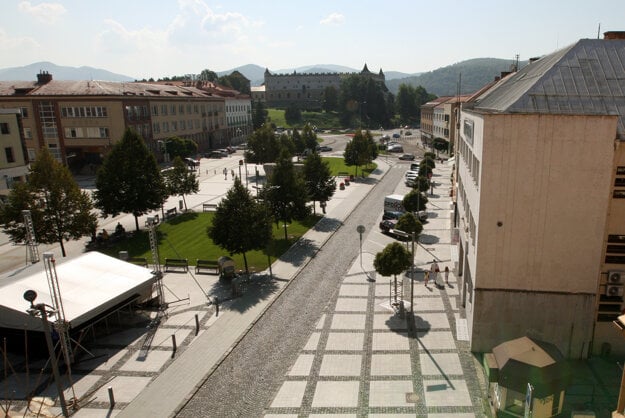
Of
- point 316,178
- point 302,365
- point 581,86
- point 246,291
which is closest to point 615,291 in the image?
point 581,86

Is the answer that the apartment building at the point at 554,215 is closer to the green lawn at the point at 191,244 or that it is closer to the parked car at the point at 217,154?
the green lawn at the point at 191,244

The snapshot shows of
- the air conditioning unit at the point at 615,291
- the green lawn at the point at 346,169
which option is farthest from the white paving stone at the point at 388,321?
the green lawn at the point at 346,169

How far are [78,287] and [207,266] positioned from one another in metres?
8.98

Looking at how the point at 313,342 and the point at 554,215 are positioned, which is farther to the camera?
the point at 313,342

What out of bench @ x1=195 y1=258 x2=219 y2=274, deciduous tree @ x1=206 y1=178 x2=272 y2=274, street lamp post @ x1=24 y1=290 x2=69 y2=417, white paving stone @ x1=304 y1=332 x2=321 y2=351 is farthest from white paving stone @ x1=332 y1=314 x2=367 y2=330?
street lamp post @ x1=24 y1=290 x2=69 y2=417

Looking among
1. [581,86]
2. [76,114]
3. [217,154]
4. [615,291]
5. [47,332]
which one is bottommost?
[217,154]

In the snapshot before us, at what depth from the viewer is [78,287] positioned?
20312 millimetres

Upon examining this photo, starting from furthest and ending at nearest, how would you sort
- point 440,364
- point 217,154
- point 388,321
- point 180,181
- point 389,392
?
point 217,154 → point 180,181 → point 388,321 → point 440,364 → point 389,392

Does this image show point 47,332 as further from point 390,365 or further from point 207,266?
point 207,266

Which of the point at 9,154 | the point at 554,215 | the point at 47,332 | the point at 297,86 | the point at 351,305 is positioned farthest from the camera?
the point at 297,86

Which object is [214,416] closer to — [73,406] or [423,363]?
[73,406]

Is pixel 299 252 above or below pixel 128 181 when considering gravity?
below

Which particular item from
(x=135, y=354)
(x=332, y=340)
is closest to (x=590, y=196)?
(x=332, y=340)

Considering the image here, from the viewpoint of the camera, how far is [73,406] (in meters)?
15.6
